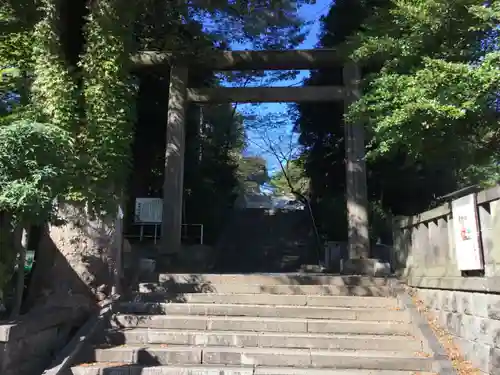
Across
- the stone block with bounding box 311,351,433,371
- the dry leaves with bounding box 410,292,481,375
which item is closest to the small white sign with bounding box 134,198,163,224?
the dry leaves with bounding box 410,292,481,375

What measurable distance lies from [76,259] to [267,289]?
2.89 m

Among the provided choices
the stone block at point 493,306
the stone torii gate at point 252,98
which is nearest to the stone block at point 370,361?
the stone block at point 493,306

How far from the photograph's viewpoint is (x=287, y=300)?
6867 mm

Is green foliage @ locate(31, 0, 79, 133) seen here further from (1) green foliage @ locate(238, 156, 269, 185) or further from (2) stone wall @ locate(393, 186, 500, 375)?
(1) green foliage @ locate(238, 156, 269, 185)

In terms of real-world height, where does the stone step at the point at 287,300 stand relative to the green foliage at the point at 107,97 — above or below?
below

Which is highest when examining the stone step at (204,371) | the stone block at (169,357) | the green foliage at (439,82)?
the green foliage at (439,82)

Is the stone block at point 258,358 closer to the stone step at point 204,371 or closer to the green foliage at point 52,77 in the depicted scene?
the stone step at point 204,371

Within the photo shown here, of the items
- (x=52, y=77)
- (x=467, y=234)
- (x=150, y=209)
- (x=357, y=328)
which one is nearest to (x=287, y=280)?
(x=357, y=328)

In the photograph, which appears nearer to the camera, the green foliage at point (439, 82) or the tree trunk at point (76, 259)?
the green foliage at point (439, 82)

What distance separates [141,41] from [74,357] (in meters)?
7.77

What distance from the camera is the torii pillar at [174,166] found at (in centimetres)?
1131

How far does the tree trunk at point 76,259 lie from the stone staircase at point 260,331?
54 cm

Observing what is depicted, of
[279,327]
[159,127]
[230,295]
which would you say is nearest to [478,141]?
[279,327]

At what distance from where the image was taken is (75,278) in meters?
6.75
